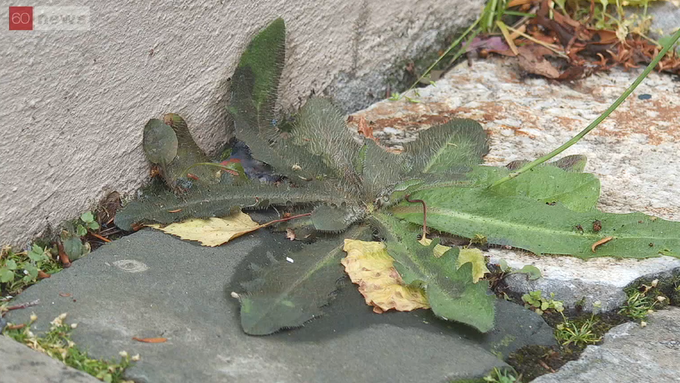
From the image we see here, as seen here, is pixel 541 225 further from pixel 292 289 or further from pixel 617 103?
pixel 292 289

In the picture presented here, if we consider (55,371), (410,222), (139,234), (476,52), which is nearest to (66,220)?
(139,234)

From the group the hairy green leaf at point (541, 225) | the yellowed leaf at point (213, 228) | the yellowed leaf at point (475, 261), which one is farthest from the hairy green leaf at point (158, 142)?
the yellowed leaf at point (475, 261)

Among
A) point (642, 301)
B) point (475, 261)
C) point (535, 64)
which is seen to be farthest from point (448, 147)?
point (535, 64)

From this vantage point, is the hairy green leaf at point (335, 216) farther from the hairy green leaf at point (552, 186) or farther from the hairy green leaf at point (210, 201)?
the hairy green leaf at point (552, 186)

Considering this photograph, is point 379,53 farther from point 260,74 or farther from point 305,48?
point 260,74

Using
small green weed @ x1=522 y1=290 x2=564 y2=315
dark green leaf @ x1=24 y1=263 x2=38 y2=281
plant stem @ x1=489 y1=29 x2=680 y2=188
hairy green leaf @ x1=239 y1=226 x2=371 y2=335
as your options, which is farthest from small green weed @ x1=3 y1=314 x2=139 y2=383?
plant stem @ x1=489 y1=29 x2=680 y2=188
